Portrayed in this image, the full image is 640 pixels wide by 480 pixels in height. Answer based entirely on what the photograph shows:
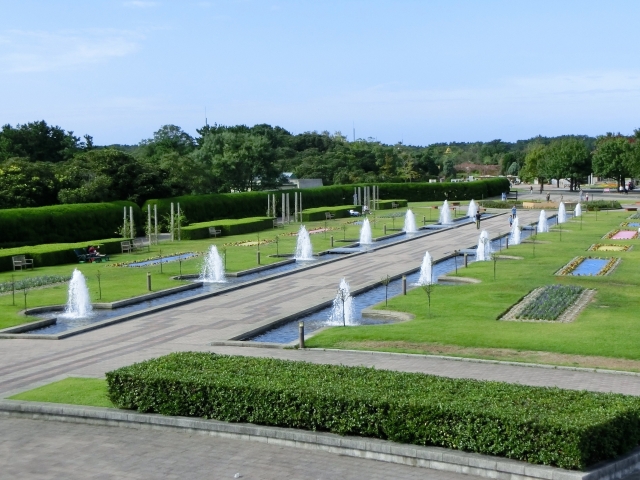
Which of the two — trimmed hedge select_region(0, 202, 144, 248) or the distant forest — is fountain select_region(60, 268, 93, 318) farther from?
the distant forest

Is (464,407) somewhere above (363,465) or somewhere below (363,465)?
above

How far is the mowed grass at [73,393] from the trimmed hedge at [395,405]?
0.81m

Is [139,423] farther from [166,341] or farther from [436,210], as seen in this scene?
[436,210]

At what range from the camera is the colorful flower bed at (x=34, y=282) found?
31.7 m

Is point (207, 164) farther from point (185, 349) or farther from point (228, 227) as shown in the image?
point (185, 349)

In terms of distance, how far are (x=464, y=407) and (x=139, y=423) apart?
232 inches

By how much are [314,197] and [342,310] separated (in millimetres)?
48756

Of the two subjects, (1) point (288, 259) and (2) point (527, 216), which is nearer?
(1) point (288, 259)

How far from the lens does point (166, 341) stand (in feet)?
74.6

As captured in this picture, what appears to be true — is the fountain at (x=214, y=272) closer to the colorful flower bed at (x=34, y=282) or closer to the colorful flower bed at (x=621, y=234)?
the colorful flower bed at (x=34, y=282)

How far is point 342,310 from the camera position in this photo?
2689 cm

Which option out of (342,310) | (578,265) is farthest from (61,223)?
(578,265)

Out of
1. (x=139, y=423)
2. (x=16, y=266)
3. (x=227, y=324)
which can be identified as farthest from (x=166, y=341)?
(x=16, y=266)

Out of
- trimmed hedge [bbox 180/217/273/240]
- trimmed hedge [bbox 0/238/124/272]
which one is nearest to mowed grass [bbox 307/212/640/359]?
trimmed hedge [bbox 0/238/124/272]
